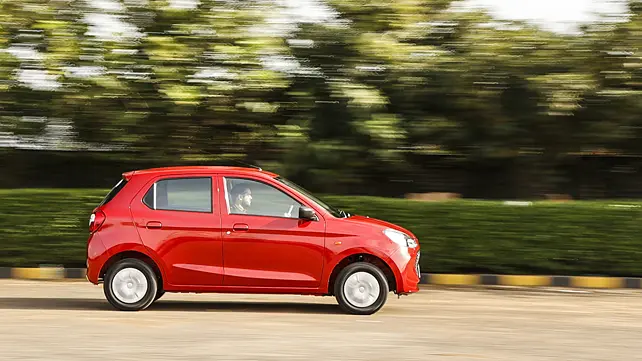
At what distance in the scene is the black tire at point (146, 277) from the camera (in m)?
11.0

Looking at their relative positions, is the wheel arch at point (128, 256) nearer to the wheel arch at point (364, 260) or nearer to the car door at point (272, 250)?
the car door at point (272, 250)

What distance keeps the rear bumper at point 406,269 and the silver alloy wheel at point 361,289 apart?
27cm

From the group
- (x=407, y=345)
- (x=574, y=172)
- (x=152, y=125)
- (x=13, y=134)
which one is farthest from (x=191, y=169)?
(x=574, y=172)

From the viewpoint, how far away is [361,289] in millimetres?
10945

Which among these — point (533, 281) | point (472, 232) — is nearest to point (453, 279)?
point (472, 232)

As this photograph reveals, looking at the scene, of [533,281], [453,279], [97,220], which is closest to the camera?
[97,220]

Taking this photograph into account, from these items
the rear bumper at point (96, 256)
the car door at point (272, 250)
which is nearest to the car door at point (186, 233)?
the car door at point (272, 250)

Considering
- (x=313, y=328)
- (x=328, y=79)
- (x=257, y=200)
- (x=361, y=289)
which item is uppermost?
(x=328, y=79)

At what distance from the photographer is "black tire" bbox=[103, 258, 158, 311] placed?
433 inches

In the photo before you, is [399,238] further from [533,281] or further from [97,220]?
[533,281]

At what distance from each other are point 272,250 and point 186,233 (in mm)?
962

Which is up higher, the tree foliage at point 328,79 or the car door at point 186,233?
the tree foliage at point 328,79

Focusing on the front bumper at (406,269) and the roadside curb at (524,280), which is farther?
the roadside curb at (524,280)

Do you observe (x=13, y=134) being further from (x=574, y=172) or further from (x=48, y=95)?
(x=574, y=172)
